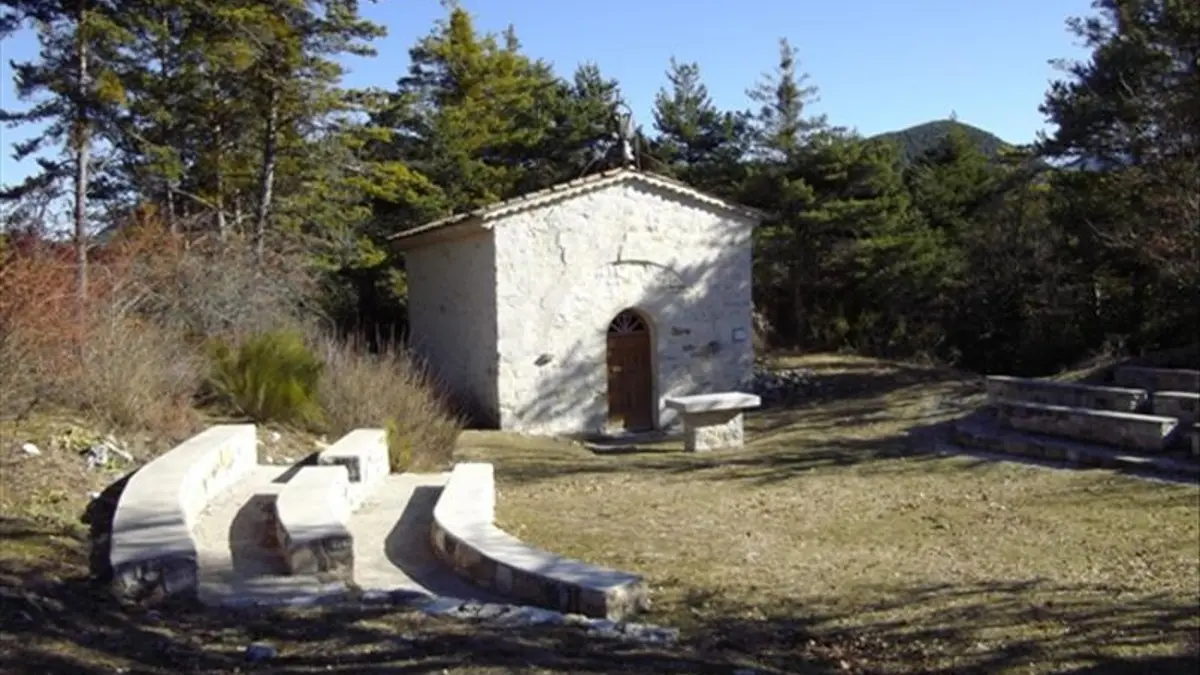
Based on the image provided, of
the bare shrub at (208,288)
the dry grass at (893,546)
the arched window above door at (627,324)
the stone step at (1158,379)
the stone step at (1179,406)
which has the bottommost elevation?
the dry grass at (893,546)

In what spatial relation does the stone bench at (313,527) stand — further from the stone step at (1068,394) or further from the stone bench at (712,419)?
the stone step at (1068,394)

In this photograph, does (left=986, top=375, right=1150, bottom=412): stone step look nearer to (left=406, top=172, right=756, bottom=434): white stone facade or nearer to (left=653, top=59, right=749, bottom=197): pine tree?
(left=406, top=172, right=756, bottom=434): white stone facade

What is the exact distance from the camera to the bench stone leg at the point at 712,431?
15297mm

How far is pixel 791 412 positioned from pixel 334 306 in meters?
9.91

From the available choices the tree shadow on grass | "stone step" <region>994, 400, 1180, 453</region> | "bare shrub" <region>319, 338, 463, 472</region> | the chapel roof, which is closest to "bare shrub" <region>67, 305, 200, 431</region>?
"bare shrub" <region>319, 338, 463, 472</region>

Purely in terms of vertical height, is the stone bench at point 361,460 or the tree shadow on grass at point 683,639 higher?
the stone bench at point 361,460

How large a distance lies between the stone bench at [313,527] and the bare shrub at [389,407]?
3289 mm

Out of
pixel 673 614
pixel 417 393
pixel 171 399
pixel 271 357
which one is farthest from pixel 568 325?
pixel 673 614

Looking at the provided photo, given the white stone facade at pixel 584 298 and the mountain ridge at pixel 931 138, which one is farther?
Result: the mountain ridge at pixel 931 138

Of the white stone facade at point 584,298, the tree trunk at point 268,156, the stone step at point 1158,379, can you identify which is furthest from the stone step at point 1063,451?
the tree trunk at point 268,156

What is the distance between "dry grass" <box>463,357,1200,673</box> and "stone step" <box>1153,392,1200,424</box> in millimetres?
1538

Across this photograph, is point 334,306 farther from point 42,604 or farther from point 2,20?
point 42,604

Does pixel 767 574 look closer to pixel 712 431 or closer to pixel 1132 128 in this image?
pixel 712 431

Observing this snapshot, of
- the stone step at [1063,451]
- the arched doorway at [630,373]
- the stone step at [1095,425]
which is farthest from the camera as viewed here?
the arched doorway at [630,373]
